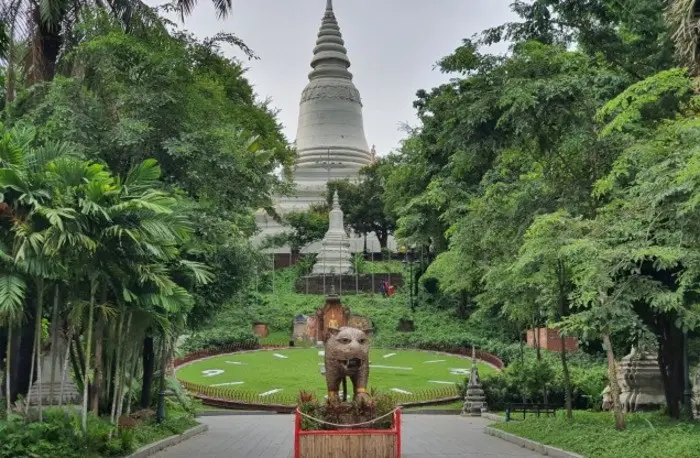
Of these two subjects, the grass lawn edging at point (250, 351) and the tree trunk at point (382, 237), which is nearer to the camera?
the grass lawn edging at point (250, 351)

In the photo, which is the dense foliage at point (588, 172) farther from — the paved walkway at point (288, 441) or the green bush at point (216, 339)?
the green bush at point (216, 339)

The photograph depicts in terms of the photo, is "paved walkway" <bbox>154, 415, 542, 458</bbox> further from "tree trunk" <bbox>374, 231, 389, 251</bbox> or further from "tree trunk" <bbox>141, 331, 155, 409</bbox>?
"tree trunk" <bbox>374, 231, 389, 251</bbox>

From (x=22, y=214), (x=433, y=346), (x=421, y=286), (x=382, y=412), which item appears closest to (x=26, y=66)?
(x=22, y=214)

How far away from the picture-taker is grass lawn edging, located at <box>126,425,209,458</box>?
11586mm

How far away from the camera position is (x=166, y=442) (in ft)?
43.7

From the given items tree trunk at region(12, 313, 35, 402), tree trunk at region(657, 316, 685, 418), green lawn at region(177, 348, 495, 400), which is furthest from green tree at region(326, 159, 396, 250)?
tree trunk at region(12, 313, 35, 402)

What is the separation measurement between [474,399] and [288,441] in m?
8.06

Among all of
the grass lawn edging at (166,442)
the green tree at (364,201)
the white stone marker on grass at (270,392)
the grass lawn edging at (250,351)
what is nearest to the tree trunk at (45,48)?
the grass lawn edging at (166,442)

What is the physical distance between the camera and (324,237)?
54.7 meters

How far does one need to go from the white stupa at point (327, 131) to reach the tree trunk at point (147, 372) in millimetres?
46565

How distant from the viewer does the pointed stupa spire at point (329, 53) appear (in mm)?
64750

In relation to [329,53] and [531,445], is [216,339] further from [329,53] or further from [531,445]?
[329,53]

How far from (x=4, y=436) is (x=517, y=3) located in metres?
16.0

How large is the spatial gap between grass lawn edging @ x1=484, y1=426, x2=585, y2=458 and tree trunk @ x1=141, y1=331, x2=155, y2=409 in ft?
23.6
